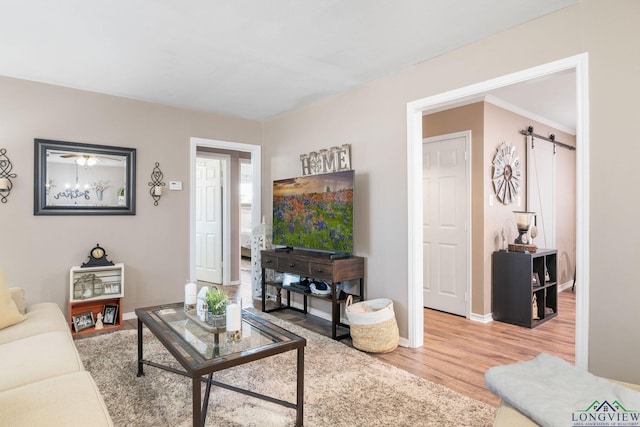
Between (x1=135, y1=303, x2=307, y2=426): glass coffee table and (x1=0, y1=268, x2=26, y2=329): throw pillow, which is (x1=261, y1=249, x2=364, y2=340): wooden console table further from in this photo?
(x1=0, y1=268, x2=26, y2=329): throw pillow

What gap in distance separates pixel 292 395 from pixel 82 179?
121 inches

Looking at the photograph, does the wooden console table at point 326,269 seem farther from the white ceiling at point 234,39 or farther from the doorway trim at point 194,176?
the white ceiling at point 234,39

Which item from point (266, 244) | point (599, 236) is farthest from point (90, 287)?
point (599, 236)

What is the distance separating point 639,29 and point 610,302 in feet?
4.91

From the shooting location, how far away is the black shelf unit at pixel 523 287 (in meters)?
3.76

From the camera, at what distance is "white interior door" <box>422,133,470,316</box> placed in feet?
13.5

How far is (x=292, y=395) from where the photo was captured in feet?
7.59

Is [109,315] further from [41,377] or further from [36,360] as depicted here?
[41,377]

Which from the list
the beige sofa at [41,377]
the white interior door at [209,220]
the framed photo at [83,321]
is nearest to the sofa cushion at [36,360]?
the beige sofa at [41,377]

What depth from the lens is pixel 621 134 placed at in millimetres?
2035

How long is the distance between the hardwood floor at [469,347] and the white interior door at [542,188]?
1215 millimetres

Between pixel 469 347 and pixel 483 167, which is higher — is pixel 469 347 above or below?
below

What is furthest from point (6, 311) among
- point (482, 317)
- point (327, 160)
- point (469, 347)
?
point (482, 317)

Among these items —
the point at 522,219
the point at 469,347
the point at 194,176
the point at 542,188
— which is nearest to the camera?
the point at 469,347
